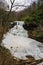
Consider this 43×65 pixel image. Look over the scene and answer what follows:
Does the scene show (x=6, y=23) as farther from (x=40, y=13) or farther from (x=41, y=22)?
(x=40, y=13)

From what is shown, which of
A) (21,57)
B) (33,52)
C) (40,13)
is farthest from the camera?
(40,13)

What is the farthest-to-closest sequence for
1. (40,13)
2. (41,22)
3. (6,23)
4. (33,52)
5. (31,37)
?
(40,13)
(41,22)
(31,37)
(33,52)
(6,23)

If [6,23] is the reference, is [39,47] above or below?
below

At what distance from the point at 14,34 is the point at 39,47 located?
3.23 meters

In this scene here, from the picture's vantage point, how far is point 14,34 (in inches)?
478

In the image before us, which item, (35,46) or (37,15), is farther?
(37,15)

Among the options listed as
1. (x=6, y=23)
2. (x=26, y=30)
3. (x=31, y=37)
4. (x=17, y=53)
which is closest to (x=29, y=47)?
(x=17, y=53)

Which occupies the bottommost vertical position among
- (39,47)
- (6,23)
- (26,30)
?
(26,30)

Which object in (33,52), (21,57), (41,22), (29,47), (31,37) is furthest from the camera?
(41,22)

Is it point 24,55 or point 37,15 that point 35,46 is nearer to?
point 24,55

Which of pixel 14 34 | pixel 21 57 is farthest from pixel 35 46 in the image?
pixel 14 34

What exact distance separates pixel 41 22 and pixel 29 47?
15.8 ft

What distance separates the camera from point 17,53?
7.82 meters

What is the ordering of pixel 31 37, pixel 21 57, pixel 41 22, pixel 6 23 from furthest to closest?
pixel 41 22, pixel 31 37, pixel 21 57, pixel 6 23
